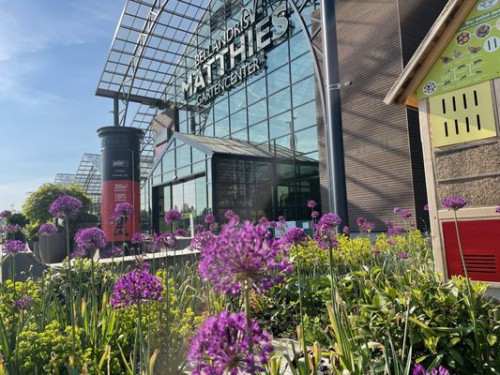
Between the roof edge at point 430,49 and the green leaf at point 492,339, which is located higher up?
the roof edge at point 430,49

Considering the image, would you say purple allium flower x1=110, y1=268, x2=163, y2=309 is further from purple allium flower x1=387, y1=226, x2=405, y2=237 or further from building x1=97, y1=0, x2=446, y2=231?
building x1=97, y1=0, x2=446, y2=231

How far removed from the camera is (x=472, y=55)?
456 cm

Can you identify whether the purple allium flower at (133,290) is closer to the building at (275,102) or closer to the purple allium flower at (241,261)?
the purple allium flower at (241,261)

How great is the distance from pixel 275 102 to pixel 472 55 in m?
15.4

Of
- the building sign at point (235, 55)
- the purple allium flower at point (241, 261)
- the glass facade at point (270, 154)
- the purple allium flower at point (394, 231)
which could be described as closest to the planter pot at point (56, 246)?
the glass facade at point (270, 154)

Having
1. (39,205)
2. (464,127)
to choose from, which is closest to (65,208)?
(464,127)

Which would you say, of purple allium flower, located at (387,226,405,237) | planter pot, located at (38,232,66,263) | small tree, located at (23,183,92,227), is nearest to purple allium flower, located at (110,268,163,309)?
purple allium flower, located at (387,226,405,237)

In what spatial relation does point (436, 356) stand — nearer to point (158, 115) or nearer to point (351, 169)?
point (351, 169)

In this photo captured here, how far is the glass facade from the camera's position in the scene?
1795 centimetres

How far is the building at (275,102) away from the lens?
1285cm

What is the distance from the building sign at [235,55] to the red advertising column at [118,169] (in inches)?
258

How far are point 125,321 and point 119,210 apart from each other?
1587 millimetres

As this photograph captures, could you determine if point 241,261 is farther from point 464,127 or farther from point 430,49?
point 430,49

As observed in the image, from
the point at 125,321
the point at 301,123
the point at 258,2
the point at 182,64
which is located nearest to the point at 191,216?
the point at 301,123
